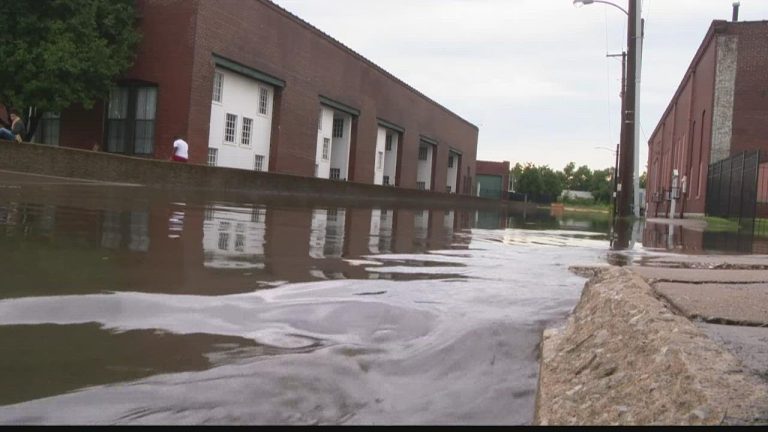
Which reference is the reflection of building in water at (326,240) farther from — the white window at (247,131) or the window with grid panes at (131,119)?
the white window at (247,131)

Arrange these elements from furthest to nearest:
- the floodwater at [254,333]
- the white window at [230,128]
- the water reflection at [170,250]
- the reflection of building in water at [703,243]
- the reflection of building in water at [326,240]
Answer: the white window at [230,128] → the reflection of building in water at [703,243] → the reflection of building in water at [326,240] → the water reflection at [170,250] → the floodwater at [254,333]

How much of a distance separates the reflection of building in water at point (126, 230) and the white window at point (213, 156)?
20.3 metres

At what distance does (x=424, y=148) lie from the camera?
57.4 metres

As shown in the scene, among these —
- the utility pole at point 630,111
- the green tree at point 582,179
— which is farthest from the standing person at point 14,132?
the green tree at point 582,179

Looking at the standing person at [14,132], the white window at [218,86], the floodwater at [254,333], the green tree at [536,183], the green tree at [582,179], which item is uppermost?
the green tree at [582,179]

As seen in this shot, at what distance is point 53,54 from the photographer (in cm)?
2359

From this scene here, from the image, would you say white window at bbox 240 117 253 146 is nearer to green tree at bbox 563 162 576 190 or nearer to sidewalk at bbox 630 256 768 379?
sidewalk at bbox 630 256 768 379

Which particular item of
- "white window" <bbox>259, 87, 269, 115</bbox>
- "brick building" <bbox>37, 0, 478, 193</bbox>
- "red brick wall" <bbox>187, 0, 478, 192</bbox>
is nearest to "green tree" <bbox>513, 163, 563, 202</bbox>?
"red brick wall" <bbox>187, 0, 478, 192</bbox>

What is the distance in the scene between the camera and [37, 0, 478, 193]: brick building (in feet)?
84.8

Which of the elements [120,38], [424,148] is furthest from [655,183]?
[120,38]

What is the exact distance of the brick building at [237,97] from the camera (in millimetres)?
25844

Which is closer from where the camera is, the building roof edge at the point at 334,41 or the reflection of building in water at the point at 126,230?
the reflection of building in water at the point at 126,230

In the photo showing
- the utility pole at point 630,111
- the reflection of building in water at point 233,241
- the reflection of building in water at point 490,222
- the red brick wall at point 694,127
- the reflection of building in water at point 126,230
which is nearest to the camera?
the reflection of building in water at point 233,241
